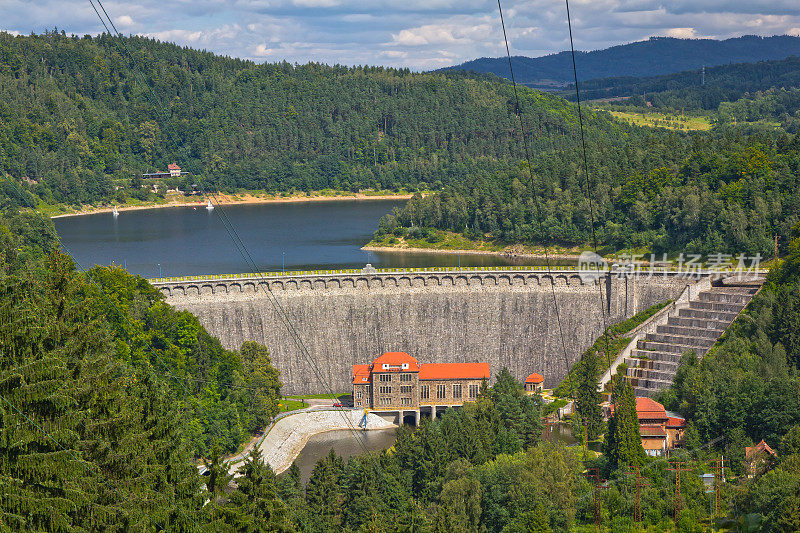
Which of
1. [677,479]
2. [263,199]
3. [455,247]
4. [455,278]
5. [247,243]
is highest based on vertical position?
[263,199]

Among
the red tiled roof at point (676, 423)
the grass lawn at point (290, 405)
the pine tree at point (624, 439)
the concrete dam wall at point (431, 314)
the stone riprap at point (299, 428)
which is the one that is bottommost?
the stone riprap at point (299, 428)

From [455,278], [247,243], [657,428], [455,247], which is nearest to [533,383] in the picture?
[455,278]

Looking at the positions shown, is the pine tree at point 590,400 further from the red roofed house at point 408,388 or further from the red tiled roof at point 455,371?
the red roofed house at point 408,388

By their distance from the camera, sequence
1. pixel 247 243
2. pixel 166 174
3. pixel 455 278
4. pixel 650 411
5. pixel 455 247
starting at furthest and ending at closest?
pixel 166 174 → pixel 247 243 → pixel 455 247 → pixel 455 278 → pixel 650 411

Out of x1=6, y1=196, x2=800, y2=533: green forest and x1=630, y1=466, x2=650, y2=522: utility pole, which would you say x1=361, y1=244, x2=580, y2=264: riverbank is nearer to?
x1=6, y1=196, x2=800, y2=533: green forest

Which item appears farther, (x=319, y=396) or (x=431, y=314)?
(x=431, y=314)

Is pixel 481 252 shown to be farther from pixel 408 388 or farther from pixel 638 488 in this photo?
pixel 638 488

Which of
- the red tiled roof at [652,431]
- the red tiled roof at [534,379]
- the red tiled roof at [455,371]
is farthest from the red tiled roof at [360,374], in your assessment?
the red tiled roof at [652,431]
